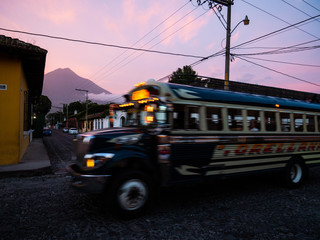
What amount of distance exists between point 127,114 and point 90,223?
2532 mm

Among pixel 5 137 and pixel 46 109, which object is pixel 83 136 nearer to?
pixel 5 137

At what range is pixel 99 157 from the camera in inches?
150

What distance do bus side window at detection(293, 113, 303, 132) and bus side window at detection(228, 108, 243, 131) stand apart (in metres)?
2.35

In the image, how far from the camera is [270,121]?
595 centimetres

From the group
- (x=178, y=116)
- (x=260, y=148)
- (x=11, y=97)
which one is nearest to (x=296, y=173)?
(x=260, y=148)

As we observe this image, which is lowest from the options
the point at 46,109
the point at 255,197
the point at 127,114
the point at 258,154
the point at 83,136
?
the point at 255,197

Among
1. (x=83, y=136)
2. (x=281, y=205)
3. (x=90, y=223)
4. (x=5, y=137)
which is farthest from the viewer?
(x=5, y=137)

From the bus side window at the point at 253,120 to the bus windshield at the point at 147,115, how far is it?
2498 millimetres

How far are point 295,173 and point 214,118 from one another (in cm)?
376

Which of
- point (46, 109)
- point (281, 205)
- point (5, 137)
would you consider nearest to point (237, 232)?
point (281, 205)

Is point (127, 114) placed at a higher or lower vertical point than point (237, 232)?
higher

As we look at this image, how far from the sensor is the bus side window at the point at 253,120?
5559 mm

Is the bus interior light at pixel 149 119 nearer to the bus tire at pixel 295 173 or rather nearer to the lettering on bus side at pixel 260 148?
the lettering on bus side at pixel 260 148

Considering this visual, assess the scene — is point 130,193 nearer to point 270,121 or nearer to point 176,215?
point 176,215
